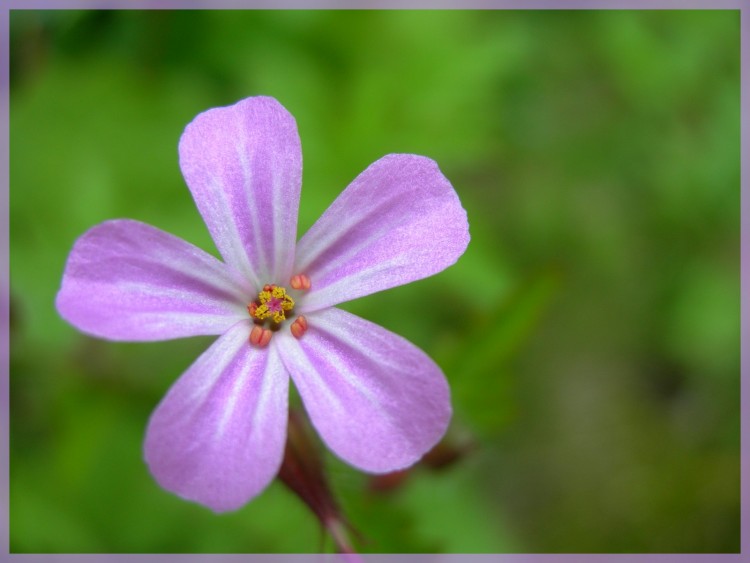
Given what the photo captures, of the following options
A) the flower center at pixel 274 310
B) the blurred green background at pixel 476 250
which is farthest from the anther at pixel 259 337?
the blurred green background at pixel 476 250

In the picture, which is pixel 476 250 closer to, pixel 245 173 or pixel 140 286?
pixel 245 173

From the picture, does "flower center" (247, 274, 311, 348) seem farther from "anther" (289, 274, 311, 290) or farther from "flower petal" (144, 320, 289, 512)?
"flower petal" (144, 320, 289, 512)

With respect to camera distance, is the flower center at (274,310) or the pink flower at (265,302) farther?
the flower center at (274,310)

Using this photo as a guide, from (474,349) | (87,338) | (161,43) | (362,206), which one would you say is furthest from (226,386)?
(161,43)

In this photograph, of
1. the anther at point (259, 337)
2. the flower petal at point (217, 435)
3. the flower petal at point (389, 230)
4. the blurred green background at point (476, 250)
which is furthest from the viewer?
the blurred green background at point (476, 250)

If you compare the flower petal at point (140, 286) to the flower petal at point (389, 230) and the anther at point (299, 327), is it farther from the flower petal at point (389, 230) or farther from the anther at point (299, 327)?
the flower petal at point (389, 230)

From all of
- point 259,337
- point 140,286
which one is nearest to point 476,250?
point 259,337

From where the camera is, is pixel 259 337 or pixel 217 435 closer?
pixel 217 435

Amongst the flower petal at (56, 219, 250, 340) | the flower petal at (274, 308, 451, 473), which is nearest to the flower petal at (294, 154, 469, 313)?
the flower petal at (274, 308, 451, 473)
